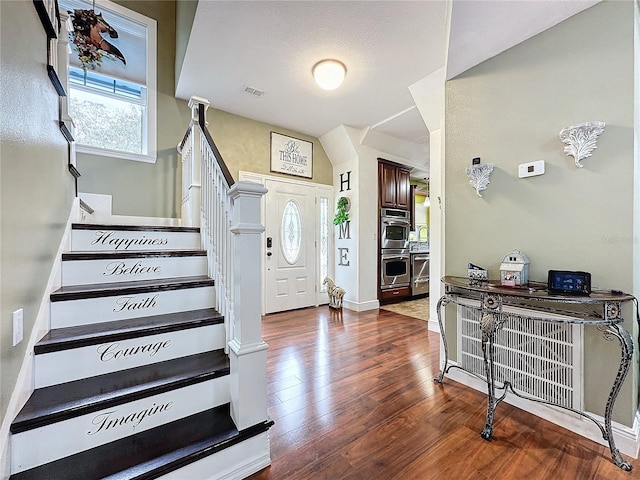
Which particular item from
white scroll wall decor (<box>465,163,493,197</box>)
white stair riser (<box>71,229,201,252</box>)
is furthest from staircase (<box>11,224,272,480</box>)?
white scroll wall decor (<box>465,163,493,197</box>)

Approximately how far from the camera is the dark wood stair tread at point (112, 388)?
1.09 meters

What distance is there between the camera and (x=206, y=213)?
7.25ft

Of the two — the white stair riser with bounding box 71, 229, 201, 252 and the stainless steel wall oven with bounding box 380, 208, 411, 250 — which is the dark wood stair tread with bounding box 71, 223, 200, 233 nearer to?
the white stair riser with bounding box 71, 229, 201, 252

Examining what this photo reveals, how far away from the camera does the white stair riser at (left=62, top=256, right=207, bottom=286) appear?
1.71 meters

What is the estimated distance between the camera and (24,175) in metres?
1.20

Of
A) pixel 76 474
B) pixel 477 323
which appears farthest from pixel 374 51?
pixel 76 474

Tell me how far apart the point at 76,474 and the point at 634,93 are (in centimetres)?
314

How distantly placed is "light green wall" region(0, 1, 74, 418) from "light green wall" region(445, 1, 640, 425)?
2581mm

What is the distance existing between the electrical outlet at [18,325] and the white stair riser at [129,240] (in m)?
0.94

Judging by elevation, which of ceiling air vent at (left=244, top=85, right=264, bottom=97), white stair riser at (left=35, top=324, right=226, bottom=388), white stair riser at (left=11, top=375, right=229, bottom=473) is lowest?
white stair riser at (left=11, top=375, right=229, bottom=473)

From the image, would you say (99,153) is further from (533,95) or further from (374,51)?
(533,95)

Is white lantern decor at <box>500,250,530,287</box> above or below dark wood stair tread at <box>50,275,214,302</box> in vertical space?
above

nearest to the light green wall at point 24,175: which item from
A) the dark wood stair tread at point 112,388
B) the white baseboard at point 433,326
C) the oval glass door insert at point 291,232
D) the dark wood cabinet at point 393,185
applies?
the dark wood stair tread at point 112,388

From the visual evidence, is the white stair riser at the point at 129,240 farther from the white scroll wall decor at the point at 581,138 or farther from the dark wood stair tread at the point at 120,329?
the white scroll wall decor at the point at 581,138
